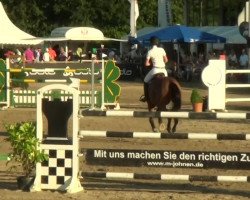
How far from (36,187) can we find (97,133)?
40.6 inches

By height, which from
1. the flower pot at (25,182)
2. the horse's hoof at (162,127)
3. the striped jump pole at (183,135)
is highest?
the striped jump pole at (183,135)

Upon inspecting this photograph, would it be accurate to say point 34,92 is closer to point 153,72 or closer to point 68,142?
point 153,72

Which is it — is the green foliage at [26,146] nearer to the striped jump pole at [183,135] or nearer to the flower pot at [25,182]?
the flower pot at [25,182]

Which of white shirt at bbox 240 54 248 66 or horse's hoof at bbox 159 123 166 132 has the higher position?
white shirt at bbox 240 54 248 66

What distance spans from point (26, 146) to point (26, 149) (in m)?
0.04

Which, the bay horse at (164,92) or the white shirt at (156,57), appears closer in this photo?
the bay horse at (164,92)

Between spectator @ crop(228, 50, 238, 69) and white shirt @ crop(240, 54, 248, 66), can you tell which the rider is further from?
spectator @ crop(228, 50, 238, 69)

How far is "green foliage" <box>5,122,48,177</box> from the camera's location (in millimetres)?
12273

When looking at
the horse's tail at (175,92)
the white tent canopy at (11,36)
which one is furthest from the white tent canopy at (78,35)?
the horse's tail at (175,92)

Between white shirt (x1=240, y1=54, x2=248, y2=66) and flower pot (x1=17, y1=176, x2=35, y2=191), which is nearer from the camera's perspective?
flower pot (x1=17, y1=176, x2=35, y2=191)

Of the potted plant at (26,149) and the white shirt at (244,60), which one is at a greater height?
the white shirt at (244,60)

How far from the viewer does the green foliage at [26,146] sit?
12273mm

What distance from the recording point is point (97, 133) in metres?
12.4

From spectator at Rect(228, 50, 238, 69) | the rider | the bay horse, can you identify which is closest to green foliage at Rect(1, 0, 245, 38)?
spectator at Rect(228, 50, 238, 69)
